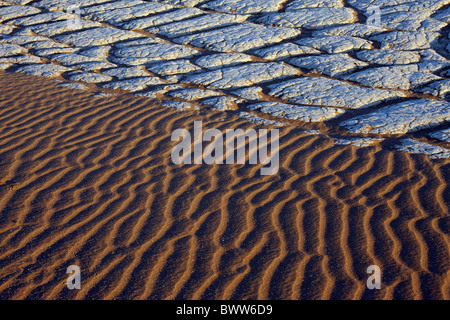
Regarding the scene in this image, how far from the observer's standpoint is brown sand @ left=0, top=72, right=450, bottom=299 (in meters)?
3.09

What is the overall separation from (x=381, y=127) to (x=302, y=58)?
2.52 meters

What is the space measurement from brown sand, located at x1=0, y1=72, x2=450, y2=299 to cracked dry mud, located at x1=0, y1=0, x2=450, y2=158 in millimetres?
902

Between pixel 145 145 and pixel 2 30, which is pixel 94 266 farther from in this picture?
pixel 2 30

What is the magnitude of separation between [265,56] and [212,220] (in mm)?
4518

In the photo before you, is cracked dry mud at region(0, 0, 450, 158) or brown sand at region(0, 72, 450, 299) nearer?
brown sand at region(0, 72, 450, 299)

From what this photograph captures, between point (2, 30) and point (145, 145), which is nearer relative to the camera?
point (145, 145)

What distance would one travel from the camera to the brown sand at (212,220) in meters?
3.09

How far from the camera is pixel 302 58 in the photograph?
735 centimetres

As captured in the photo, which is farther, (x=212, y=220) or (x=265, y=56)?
(x=265, y=56)

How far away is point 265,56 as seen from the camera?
7.58 meters

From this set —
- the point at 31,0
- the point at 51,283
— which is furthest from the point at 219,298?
the point at 31,0

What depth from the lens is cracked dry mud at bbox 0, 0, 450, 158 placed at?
5715 mm

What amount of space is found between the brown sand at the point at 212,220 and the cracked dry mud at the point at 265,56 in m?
0.90

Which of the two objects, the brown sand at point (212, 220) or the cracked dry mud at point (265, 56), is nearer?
the brown sand at point (212, 220)
